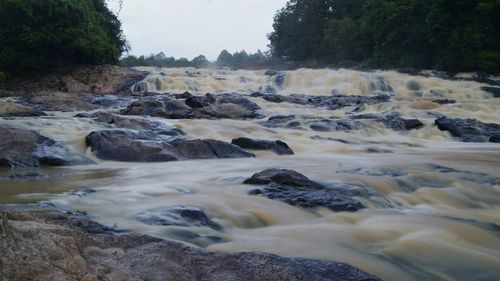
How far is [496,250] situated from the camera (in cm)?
418

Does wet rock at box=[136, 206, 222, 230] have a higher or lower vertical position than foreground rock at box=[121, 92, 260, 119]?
higher

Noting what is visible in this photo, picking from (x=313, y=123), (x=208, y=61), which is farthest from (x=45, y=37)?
(x=208, y=61)

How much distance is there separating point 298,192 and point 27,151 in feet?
14.6

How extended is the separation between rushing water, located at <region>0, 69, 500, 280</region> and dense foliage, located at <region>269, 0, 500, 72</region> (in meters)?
23.8

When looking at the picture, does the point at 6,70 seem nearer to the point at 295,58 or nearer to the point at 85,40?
the point at 85,40

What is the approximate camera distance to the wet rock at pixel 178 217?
4.15 meters

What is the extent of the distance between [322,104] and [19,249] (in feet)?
56.5

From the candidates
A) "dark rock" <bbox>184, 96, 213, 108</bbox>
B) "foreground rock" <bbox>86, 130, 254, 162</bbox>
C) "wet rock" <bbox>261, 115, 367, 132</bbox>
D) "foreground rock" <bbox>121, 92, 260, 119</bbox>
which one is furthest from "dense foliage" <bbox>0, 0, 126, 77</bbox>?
"foreground rock" <bbox>86, 130, 254, 162</bbox>

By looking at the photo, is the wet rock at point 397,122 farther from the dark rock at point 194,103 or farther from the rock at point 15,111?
the rock at point 15,111

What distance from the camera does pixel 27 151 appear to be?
780 centimetres

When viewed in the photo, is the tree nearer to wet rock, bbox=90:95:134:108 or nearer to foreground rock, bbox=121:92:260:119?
wet rock, bbox=90:95:134:108

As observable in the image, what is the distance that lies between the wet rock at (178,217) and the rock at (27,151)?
3872 mm

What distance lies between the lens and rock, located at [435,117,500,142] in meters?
12.5

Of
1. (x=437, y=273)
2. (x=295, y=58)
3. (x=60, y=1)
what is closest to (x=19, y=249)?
(x=437, y=273)
